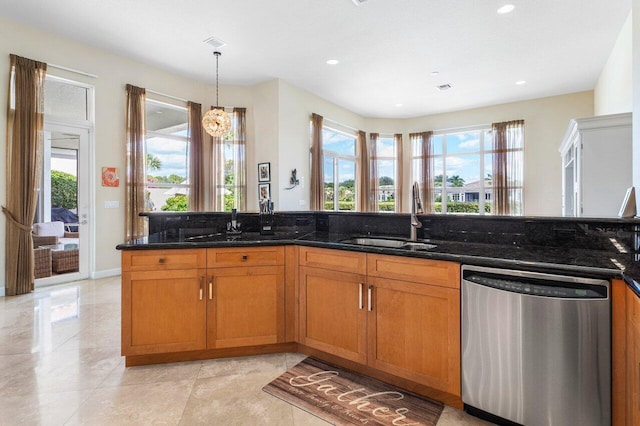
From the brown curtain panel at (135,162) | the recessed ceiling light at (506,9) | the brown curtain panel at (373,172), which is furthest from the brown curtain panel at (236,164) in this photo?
the recessed ceiling light at (506,9)

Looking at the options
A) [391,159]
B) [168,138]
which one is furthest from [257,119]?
[391,159]

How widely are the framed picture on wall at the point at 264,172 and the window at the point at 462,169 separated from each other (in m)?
4.10

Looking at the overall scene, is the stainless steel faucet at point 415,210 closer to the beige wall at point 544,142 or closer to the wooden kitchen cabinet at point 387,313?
the wooden kitchen cabinet at point 387,313

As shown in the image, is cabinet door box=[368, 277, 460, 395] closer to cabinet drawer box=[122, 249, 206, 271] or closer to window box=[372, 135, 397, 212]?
cabinet drawer box=[122, 249, 206, 271]

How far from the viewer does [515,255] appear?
5.67 ft

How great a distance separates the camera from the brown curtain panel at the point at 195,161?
18.0 ft

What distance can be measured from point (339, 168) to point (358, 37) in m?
3.70

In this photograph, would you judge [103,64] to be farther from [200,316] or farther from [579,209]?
[579,209]

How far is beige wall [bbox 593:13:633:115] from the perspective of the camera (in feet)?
11.8

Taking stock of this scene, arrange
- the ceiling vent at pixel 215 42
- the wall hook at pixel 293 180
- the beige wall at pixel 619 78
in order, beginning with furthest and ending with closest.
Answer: the wall hook at pixel 293 180 < the ceiling vent at pixel 215 42 < the beige wall at pixel 619 78

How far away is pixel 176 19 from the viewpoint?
368 cm

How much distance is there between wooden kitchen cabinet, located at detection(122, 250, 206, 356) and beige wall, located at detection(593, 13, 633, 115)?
4847mm

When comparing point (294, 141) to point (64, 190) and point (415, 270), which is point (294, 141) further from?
point (415, 270)

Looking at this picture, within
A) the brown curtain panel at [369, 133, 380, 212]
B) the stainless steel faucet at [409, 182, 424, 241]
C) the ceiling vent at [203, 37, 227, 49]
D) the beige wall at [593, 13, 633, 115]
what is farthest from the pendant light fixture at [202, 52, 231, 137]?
the beige wall at [593, 13, 633, 115]
